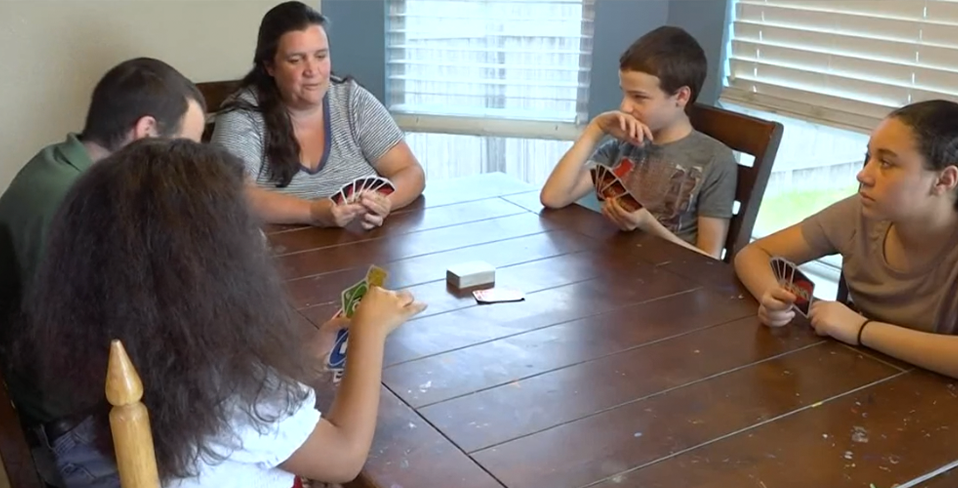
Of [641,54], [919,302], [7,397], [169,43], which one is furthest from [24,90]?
[919,302]

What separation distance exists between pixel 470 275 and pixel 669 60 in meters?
0.90

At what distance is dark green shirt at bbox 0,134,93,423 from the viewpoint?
5.19ft

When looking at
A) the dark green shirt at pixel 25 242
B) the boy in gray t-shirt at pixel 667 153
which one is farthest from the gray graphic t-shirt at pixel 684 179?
the dark green shirt at pixel 25 242

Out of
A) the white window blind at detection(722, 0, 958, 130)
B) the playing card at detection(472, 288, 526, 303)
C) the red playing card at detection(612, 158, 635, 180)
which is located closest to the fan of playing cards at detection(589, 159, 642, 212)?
the red playing card at detection(612, 158, 635, 180)

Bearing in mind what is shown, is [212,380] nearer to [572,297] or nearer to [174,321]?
[174,321]

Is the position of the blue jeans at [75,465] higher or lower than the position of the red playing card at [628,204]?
lower

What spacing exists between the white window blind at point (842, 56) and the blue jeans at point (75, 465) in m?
2.25

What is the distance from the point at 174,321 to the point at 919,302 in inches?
51.6

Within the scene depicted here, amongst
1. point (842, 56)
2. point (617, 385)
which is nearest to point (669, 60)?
point (842, 56)

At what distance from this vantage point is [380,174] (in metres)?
2.59

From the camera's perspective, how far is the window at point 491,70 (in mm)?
3373

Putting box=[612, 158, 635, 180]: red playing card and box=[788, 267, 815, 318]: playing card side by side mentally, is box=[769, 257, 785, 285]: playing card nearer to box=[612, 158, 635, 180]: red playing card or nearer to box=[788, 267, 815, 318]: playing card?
box=[788, 267, 815, 318]: playing card

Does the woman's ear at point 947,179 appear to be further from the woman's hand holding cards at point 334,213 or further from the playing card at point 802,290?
the woman's hand holding cards at point 334,213

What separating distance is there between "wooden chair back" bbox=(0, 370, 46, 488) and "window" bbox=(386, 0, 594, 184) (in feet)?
7.69
